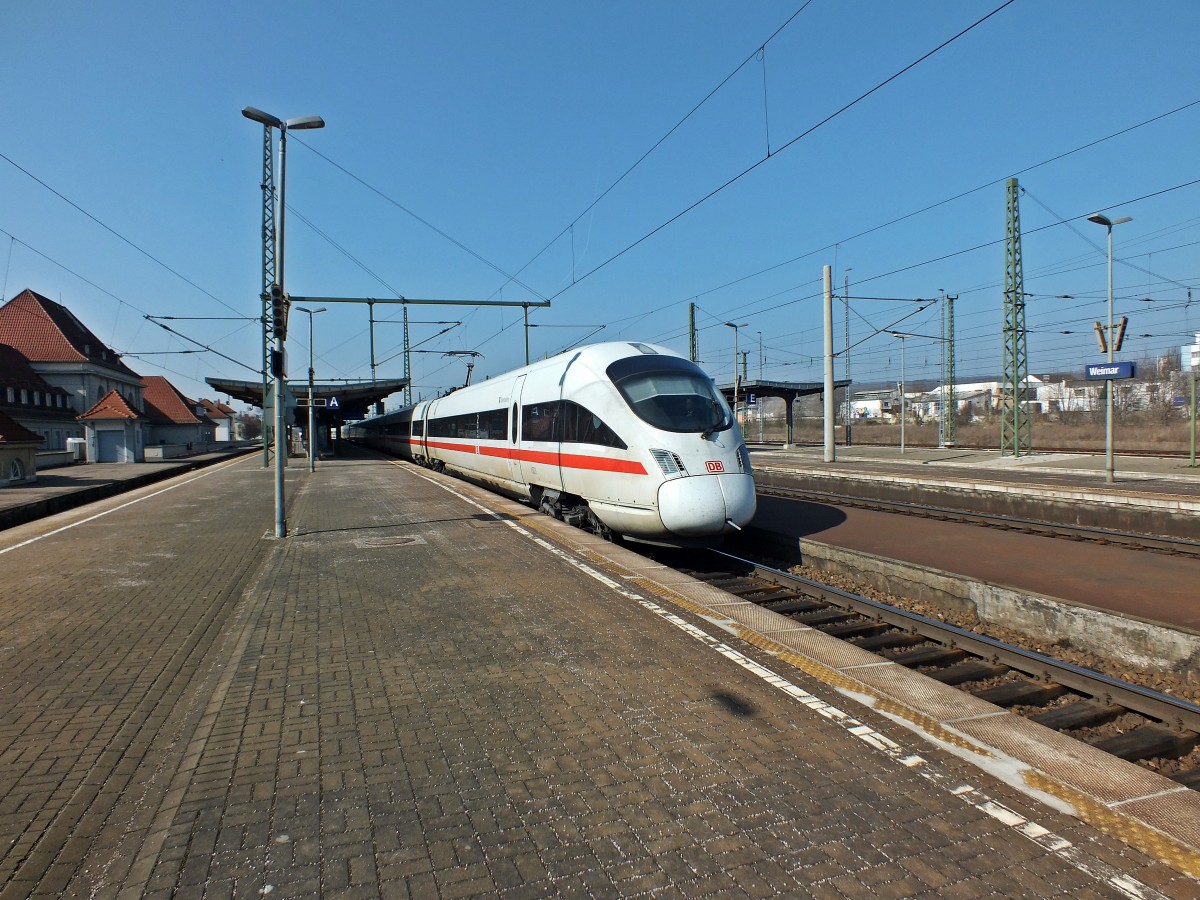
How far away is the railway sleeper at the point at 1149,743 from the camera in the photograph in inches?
177

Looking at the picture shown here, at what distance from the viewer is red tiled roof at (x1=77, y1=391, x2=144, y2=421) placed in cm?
3356

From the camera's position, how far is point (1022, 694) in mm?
5434

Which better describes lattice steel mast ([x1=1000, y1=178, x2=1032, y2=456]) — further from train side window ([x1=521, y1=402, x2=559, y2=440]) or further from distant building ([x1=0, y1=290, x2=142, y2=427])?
distant building ([x1=0, y1=290, x2=142, y2=427])

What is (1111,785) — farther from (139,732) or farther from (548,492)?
(548,492)

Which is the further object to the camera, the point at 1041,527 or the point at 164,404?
the point at 164,404

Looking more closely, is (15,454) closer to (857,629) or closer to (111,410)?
(111,410)

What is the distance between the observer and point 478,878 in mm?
2834

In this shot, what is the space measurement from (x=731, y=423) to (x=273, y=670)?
21.9 feet

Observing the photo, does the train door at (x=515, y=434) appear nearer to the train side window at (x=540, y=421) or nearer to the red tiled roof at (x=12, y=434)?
the train side window at (x=540, y=421)

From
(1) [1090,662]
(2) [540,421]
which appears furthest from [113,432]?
(1) [1090,662]

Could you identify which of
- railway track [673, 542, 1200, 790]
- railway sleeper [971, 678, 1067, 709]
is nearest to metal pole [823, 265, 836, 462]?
railway track [673, 542, 1200, 790]

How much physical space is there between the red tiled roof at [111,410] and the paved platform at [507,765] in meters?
31.4

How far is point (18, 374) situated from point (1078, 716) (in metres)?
55.7

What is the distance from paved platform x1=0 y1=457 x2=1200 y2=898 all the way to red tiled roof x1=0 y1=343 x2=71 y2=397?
150 feet
